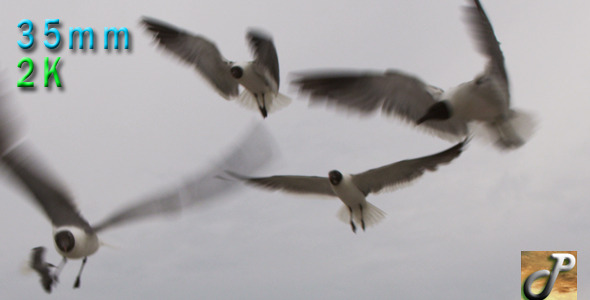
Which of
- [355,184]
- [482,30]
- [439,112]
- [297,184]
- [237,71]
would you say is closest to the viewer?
[482,30]

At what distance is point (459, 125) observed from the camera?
564cm

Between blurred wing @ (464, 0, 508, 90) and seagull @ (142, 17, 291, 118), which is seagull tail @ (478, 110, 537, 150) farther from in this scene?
seagull @ (142, 17, 291, 118)

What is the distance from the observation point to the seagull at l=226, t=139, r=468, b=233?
5934 mm

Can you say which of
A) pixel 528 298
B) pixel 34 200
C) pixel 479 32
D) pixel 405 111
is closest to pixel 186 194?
pixel 34 200

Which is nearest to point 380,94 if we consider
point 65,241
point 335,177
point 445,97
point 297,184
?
point 445,97

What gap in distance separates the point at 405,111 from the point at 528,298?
8.09 ft

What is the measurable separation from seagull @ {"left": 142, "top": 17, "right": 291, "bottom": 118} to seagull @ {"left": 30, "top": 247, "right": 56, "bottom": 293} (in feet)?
6.87

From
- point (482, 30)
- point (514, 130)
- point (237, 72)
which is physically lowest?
point (514, 130)

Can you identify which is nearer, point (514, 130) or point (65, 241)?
point (514, 130)

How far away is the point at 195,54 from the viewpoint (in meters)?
7.11

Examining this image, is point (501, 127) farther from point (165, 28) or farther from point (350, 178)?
point (165, 28)

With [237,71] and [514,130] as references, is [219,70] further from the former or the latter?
[514,130]

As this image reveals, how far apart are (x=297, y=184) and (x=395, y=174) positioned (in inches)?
31.1

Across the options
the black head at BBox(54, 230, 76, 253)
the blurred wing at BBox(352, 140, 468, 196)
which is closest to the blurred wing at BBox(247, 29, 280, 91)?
the blurred wing at BBox(352, 140, 468, 196)
